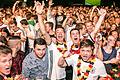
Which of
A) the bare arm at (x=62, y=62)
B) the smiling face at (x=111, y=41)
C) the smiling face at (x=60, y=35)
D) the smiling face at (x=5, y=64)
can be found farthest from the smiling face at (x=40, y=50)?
the smiling face at (x=111, y=41)

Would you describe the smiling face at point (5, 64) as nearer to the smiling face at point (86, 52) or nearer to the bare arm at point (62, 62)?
the smiling face at point (86, 52)

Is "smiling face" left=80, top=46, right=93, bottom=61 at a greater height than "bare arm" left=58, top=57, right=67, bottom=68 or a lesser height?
greater

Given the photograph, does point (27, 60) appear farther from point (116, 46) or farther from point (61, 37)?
point (116, 46)

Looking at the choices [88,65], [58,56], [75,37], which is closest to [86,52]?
[88,65]

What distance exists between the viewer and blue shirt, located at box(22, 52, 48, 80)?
6262 mm

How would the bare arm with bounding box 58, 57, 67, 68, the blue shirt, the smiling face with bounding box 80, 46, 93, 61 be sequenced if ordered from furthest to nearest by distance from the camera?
the bare arm with bounding box 58, 57, 67, 68 < the blue shirt < the smiling face with bounding box 80, 46, 93, 61

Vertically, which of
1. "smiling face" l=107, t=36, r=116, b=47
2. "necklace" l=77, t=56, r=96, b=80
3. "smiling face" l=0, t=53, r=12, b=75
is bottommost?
"necklace" l=77, t=56, r=96, b=80

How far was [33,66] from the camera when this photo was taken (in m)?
6.30

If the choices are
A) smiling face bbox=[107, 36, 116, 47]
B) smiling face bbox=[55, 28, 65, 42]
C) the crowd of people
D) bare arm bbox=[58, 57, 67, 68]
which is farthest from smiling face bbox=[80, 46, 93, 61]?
smiling face bbox=[107, 36, 116, 47]

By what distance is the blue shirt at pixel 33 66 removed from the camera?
→ 6.26 meters

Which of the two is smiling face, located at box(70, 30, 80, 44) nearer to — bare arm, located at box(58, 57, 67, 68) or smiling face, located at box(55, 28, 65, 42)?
smiling face, located at box(55, 28, 65, 42)

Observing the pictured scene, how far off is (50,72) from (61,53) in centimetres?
38

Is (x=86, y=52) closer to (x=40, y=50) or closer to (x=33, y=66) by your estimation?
(x=40, y=50)

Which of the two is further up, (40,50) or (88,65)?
(40,50)
